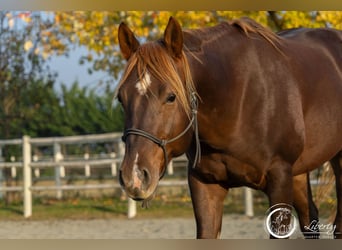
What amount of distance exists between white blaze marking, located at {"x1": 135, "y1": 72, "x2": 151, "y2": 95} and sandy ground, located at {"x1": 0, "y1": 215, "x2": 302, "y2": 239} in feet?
13.0

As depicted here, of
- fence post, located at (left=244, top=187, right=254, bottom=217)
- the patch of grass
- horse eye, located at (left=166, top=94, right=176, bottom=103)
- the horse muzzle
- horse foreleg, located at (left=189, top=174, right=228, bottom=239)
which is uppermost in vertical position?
horse eye, located at (left=166, top=94, right=176, bottom=103)

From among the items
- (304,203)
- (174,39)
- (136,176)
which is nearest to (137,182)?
(136,176)

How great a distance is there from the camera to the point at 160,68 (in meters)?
3.26

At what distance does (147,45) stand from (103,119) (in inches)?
348

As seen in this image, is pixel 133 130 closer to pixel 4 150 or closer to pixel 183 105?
pixel 183 105

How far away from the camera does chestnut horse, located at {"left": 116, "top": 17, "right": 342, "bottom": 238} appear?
3.23 metres

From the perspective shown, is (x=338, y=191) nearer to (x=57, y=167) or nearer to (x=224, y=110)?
(x=224, y=110)

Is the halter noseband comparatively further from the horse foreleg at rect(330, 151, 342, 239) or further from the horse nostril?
the horse foreleg at rect(330, 151, 342, 239)

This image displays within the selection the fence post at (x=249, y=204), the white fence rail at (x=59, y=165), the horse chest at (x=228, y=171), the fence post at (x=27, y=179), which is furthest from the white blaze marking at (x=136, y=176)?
the fence post at (x=27, y=179)

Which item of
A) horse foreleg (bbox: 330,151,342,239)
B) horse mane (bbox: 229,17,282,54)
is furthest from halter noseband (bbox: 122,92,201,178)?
horse foreleg (bbox: 330,151,342,239)

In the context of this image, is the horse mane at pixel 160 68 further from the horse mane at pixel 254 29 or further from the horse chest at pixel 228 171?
the horse mane at pixel 254 29

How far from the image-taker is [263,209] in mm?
9328

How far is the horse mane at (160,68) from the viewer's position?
3260 mm
